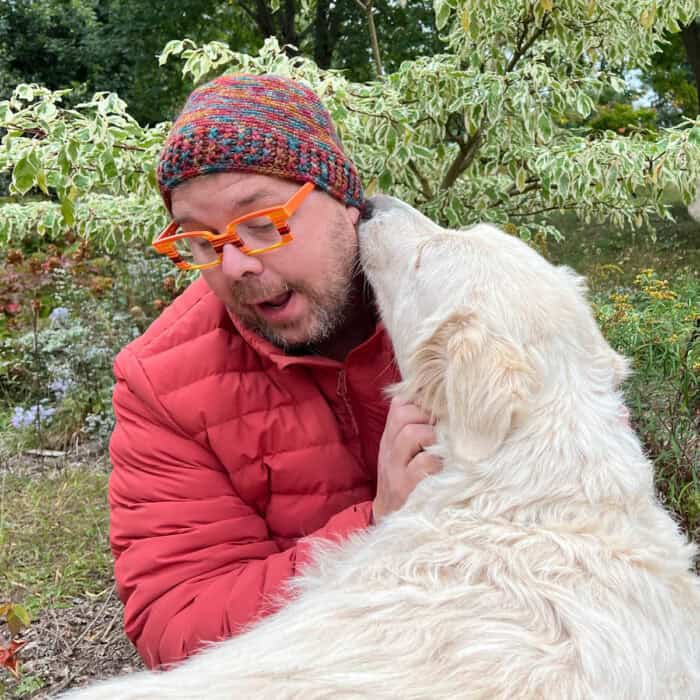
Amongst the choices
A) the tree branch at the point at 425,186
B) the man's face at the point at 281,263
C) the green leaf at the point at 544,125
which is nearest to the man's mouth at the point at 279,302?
the man's face at the point at 281,263

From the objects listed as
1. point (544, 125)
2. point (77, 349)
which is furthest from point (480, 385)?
point (77, 349)

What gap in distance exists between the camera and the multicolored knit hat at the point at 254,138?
2.44 m

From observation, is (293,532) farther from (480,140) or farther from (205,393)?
(480,140)

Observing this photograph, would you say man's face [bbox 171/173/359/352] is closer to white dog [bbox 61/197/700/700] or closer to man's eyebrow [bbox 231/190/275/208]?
man's eyebrow [bbox 231/190/275/208]

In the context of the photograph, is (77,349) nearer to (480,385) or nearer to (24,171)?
(24,171)

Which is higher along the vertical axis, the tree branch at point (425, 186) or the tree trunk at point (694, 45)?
the tree trunk at point (694, 45)

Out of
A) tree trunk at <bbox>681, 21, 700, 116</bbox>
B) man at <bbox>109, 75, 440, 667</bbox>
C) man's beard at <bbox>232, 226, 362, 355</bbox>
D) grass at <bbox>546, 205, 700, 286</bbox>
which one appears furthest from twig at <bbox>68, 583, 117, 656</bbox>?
tree trunk at <bbox>681, 21, 700, 116</bbox>

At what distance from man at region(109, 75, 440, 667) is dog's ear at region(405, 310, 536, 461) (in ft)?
0.72

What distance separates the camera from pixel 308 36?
19500 mm

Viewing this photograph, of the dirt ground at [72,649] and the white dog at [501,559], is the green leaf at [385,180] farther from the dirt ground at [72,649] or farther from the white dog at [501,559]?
the dirt ground at [72,649]

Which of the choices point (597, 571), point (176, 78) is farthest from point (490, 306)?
point (176, 78)

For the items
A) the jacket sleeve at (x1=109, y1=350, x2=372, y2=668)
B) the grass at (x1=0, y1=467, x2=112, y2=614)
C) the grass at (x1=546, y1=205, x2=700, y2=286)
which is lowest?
the grass at (x1=0, y1=467, x2=112, y2=614)

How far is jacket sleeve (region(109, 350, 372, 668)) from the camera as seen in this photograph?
97.2 inches

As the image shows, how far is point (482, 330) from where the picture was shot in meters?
2.23
